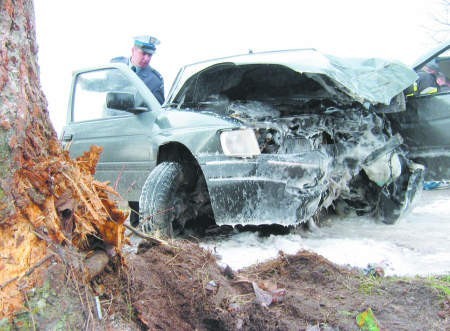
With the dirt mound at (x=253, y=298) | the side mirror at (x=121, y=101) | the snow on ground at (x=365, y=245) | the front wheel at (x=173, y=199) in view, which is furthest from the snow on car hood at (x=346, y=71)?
the dirt mound at (x=253, y=298)

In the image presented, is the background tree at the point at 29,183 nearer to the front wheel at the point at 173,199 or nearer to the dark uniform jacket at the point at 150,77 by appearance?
the front wheel at the point at 173,199

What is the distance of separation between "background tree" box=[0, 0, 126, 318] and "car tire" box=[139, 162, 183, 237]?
167 centimetres

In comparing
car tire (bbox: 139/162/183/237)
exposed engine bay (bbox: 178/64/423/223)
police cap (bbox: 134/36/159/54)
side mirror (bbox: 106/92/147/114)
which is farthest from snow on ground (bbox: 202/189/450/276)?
police cap (bbox: 134/36/159/54)

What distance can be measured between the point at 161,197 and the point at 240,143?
0.81 m

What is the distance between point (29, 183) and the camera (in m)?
1.69

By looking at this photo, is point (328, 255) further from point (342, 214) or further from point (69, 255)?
point (69, 255)

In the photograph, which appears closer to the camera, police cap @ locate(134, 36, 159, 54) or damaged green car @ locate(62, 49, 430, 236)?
damaged green car @ locate(62, 49, 430, 236)

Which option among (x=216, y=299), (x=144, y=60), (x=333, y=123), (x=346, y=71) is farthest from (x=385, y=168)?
(x=144, y=60)

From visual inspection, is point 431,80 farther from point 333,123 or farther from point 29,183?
point 29,183

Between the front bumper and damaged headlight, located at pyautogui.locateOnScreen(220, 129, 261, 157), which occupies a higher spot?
damaged headlight, located at pyautogui.locateOnScreen(220, 129, 261, 157)

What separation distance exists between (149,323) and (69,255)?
1.57 feet

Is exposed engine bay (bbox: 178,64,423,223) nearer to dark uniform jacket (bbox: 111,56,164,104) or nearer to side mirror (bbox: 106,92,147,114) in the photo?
side mirror (bbox: 106,92,147,114)

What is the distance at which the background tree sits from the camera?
1582mm

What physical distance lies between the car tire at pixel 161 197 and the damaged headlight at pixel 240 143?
0.60 metres
